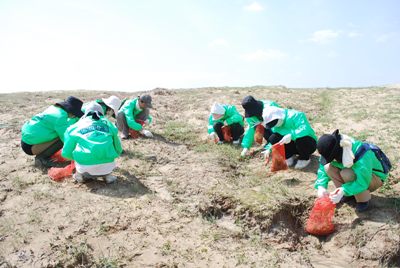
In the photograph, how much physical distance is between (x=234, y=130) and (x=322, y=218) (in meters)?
3.18

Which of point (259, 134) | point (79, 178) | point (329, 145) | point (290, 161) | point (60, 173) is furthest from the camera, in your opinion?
point (259, 134)

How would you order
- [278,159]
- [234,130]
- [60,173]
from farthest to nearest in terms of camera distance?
1. [234,130]
2. [278,159]
3. [60,173]

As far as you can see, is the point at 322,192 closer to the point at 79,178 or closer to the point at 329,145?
the point at 329,145

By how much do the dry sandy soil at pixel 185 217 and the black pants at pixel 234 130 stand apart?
1.97 ft

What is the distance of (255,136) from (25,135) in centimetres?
362

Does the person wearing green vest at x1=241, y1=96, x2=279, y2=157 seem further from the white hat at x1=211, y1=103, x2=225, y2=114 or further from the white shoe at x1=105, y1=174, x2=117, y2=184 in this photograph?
the white shoe at x1=105, y1=174, x2=117, y2=184

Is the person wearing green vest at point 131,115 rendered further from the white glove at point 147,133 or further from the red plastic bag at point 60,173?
the red plastic bag at point 60,173

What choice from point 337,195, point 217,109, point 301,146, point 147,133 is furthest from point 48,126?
point 337,195

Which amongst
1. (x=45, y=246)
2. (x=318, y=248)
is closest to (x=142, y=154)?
(x=45, y=246)

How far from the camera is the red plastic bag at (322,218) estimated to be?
13.2 ft

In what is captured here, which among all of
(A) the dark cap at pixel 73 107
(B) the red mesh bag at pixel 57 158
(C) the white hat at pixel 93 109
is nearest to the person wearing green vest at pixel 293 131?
(C) the white hat at pixel 93 109

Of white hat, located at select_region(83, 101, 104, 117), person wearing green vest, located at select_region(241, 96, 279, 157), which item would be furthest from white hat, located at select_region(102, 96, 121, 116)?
person wearing green vest, located at select_region(241, 96, 279, 157)

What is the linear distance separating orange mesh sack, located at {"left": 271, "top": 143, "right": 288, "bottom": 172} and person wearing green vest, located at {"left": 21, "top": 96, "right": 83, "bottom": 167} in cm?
292

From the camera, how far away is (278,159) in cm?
543
